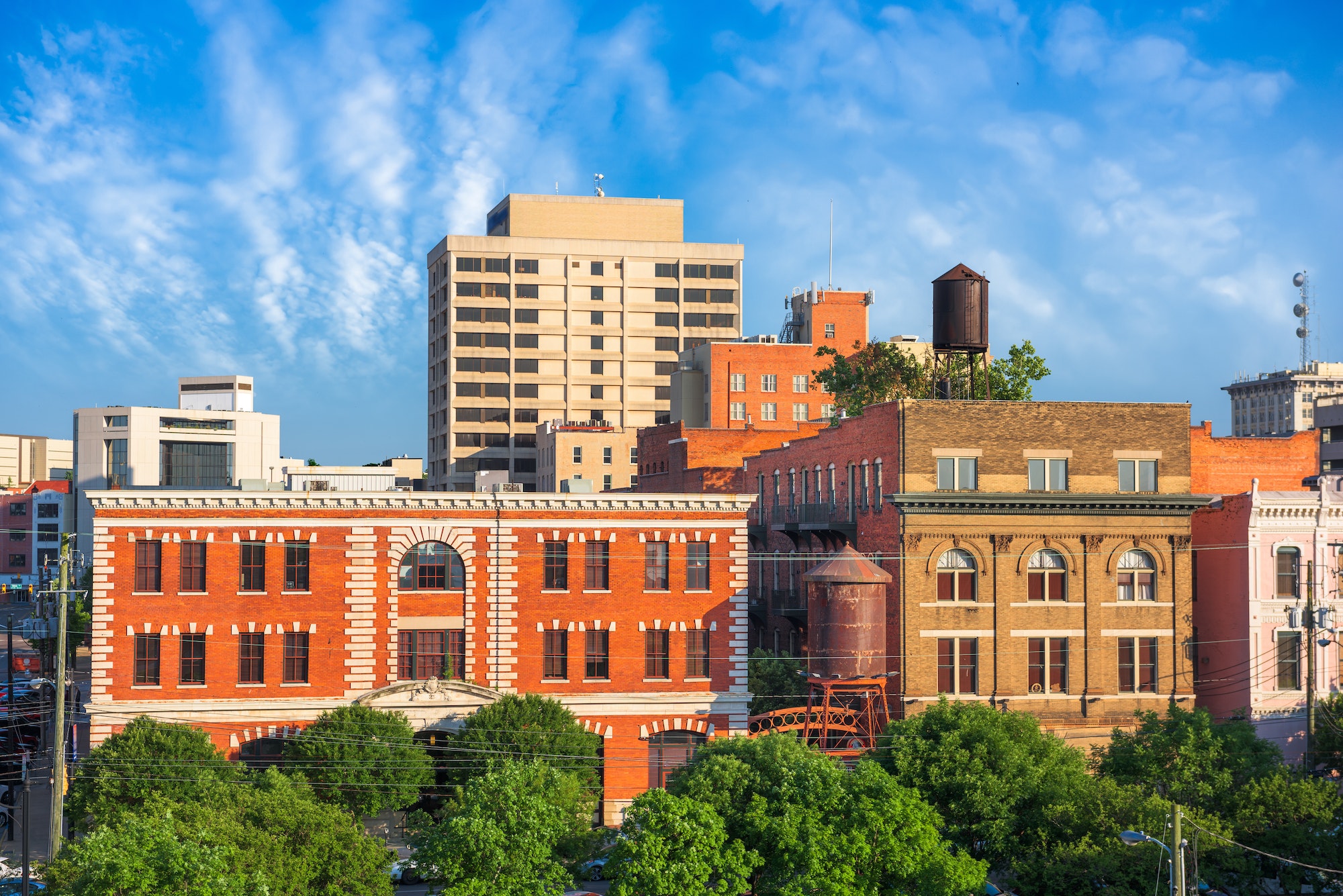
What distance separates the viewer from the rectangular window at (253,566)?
164ft

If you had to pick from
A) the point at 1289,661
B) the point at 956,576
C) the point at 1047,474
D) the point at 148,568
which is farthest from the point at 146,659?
the point at 1289,661

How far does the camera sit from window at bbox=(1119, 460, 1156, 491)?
56.4 metres

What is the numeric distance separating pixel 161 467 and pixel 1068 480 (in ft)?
385

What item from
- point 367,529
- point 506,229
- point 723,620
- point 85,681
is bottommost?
point 85,681

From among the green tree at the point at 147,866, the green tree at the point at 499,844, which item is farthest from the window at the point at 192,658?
the green tree at the point at 147,866

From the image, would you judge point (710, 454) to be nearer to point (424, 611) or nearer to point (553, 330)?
point (424, 611)

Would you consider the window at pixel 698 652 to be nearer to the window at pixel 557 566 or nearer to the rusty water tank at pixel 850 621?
the rusty water tank at pixel 850 621

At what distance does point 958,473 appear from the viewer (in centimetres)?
5497

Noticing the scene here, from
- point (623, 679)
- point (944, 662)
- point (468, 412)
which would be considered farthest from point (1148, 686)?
point (468, 412)

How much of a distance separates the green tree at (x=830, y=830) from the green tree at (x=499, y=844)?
4589 millimetres

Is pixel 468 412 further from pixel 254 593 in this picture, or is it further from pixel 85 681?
pixel 254 593

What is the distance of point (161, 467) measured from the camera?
484 ft

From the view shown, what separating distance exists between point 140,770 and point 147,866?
15.6m

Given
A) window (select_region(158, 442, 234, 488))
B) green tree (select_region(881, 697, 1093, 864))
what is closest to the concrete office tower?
window (select_region(158, 442, 234, 488))
